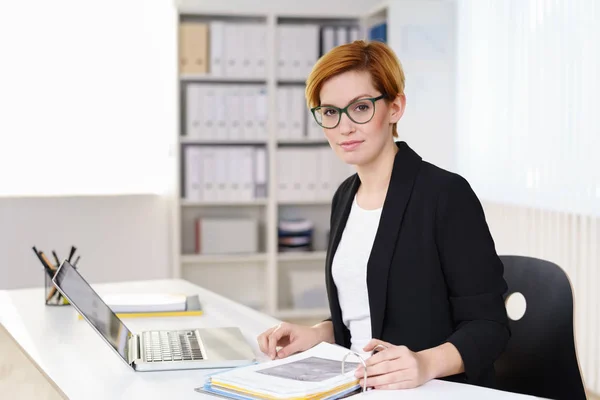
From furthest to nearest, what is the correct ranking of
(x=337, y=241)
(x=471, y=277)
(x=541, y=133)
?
(x=541, y=133), (x=337, y=241), (x=471, y=277)

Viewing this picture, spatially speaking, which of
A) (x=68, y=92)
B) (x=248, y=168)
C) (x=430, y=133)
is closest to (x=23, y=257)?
(x=68, y=92)

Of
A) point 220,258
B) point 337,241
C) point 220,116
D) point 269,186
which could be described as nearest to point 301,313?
point 220,258

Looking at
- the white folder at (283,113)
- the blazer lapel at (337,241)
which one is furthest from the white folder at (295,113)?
the blazer lapel at (337,241)

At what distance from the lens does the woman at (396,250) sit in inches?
61.7

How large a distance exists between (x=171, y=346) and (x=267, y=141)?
326cm

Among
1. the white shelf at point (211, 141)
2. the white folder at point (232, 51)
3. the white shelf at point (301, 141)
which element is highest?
the white folder at point (232, 51)

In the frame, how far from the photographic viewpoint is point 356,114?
66.2 inches

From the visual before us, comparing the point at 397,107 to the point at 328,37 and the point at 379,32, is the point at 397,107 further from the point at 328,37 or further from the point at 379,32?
the point at 328,37

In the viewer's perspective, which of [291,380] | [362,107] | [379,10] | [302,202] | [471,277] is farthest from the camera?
[302,202]

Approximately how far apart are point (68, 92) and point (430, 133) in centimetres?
217

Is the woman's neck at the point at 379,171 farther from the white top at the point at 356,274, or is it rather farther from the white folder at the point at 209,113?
the white folder at the point at 209,113

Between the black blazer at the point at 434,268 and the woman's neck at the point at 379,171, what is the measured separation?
0.13 ft

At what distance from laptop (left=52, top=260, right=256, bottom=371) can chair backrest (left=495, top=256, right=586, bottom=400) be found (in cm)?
62

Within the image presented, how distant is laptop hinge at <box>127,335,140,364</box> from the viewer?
1.57 m
